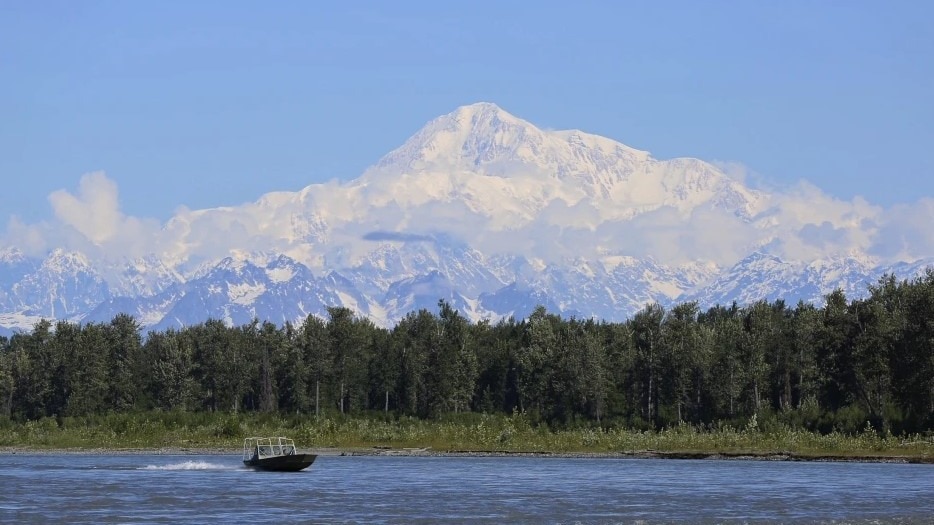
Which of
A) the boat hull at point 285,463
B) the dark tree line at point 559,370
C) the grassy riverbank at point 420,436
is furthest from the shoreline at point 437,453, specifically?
the boat hull at point 285,463

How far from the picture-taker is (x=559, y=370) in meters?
166

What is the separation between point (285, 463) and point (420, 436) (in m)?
43.3

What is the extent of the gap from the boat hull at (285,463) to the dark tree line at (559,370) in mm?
51343

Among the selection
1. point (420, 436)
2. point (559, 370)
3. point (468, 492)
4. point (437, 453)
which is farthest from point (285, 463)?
point (559, 370)

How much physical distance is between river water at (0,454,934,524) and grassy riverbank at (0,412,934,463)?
888 cm

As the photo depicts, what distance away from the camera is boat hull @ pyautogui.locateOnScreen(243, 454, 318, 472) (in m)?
112

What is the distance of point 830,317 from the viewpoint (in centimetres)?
13688

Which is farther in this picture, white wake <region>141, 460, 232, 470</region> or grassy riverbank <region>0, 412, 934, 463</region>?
grassy riverbank <region>0, 412, 934, 463</region>

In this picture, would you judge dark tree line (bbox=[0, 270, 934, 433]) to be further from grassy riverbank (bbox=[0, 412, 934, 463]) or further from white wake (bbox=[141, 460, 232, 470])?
white wake (bbox=[141, 460, 232, 470])

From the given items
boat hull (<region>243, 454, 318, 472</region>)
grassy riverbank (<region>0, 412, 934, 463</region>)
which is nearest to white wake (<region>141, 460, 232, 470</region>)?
boat hull (<region>243, 454, 318, 472</region>)

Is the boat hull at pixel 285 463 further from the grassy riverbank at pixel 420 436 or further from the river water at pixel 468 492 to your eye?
the grassy riverbank at pixel 420 436

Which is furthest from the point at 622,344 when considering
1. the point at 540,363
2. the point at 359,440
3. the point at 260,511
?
the point at 260,511

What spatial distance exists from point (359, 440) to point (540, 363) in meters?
28.3

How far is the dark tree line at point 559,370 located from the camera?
13462cm
